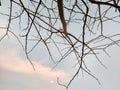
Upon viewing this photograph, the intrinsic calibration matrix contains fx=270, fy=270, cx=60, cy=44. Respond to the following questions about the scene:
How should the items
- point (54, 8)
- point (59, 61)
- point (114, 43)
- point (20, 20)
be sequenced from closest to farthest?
point (114, 43), point (59, 61), point (20, 20), point (54, 8)

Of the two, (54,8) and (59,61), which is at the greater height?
(54,8)

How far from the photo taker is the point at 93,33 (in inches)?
94.0

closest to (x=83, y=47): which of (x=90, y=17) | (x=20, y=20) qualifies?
(x=90, y=17)

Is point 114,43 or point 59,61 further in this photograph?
point 59,61

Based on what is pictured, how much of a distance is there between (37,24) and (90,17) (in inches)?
18.5

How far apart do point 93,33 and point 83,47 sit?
13.8 inches

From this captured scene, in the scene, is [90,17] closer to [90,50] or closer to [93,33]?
[93,33]

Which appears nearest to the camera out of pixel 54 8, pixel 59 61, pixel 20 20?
pixel 59 61

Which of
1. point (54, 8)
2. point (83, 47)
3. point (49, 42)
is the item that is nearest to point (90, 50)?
point (83, 47)

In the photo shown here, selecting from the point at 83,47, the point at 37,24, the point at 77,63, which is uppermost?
the point at 37,24

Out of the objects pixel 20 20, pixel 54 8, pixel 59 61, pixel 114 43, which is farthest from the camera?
pixel 54 8

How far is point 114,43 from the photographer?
207cm

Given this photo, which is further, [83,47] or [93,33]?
[93,33]

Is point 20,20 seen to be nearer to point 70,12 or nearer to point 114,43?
point 70,12
